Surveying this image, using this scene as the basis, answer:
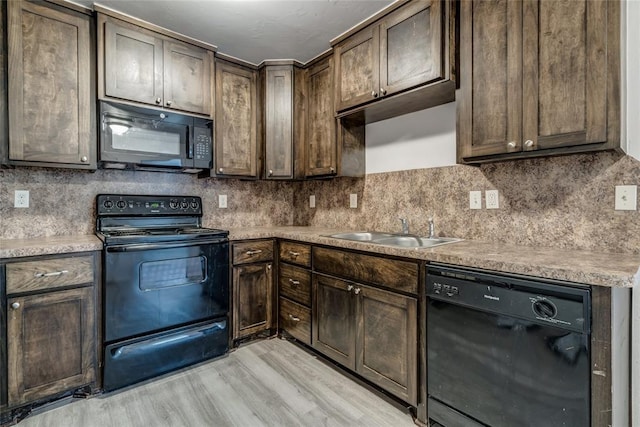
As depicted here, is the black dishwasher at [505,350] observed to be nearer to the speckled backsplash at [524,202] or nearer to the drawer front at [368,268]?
the drawer front at [368,268]

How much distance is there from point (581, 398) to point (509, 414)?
0.29 metres

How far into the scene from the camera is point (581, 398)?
1.14 m

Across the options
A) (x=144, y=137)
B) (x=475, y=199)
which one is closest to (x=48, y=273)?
(x=144, y=137)

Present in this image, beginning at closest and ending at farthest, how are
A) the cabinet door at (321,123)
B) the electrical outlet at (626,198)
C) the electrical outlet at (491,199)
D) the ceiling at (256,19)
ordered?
the electrical outlet at (626,198) < the electrical outlet at (491,199) < the ceiling at (256,19) < the cabinet door at (321,123)

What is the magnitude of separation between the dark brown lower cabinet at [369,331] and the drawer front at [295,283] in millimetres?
98

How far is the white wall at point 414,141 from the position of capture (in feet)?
7.14

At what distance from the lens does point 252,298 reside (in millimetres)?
2576

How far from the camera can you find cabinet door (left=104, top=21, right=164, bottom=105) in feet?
6.98

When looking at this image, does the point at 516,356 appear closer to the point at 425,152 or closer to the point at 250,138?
the point at 425,152

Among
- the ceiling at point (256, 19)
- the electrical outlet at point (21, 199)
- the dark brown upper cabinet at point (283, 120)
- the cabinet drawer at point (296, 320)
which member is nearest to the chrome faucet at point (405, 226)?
the cabinet drawer at point (296, 320)

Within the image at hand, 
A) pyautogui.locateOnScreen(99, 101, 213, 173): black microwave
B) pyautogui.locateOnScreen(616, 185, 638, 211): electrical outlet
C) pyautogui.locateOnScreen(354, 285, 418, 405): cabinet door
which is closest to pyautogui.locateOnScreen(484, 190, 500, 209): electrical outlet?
pyautogui.locateOnScreen(616, 185, 638, 211): electrical outlet

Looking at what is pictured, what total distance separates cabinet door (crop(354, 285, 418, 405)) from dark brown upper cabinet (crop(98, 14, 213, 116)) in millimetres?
1918

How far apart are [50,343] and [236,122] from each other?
198 centimetres

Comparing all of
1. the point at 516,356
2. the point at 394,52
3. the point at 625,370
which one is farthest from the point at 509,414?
the point at 394,52
